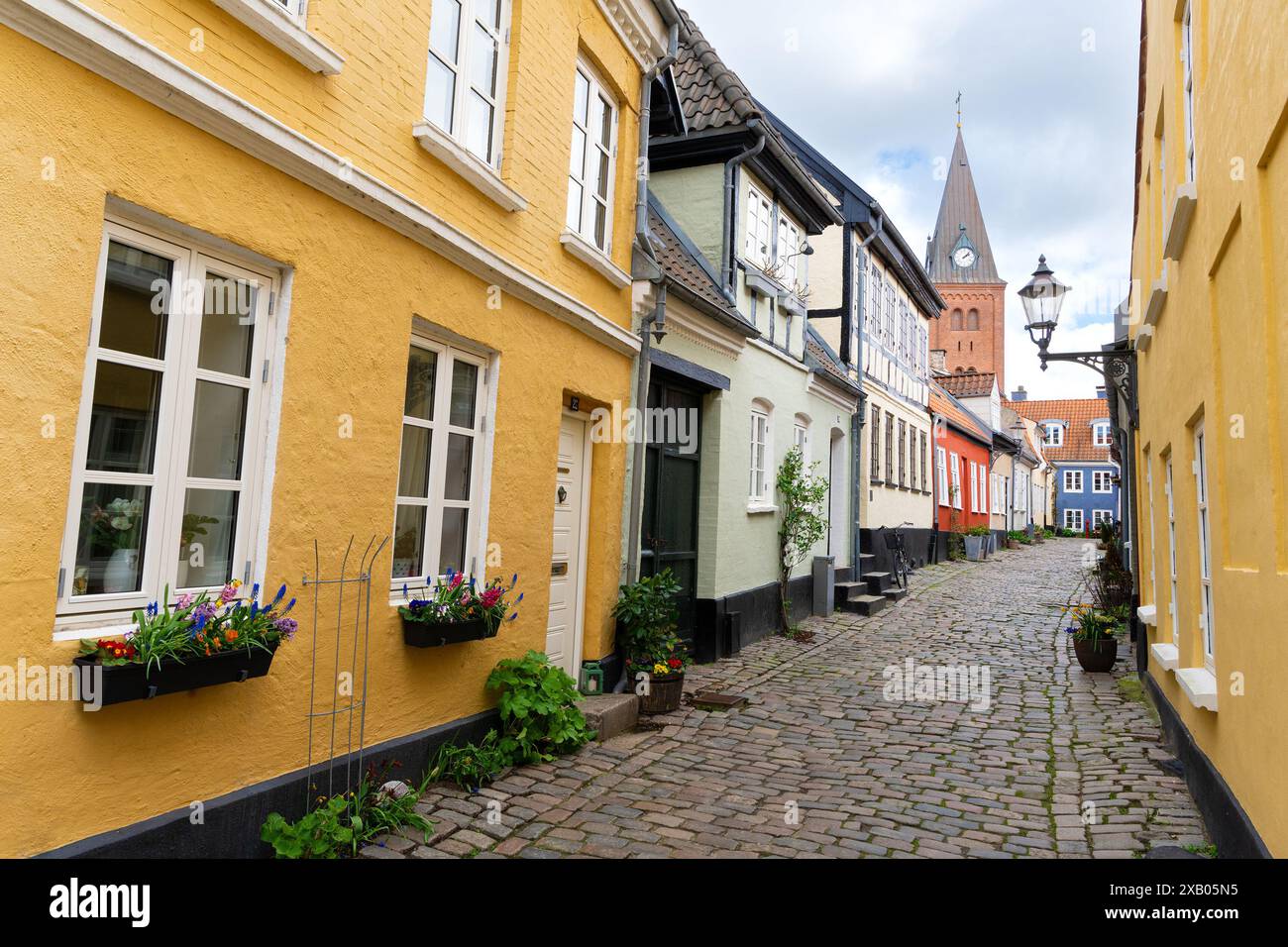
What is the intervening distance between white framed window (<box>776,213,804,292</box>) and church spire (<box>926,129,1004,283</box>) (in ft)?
160

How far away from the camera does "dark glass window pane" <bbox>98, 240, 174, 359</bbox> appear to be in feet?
10.8

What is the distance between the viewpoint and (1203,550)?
17.1ft

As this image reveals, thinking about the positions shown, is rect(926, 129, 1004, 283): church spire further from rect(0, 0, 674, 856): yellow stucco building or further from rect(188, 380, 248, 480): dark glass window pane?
rect(188, 380, 248, 480): dark glass window pane

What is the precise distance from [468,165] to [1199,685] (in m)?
5.19

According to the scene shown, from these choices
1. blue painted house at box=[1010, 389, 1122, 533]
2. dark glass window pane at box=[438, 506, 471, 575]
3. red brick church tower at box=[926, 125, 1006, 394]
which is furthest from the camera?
red brick church tower at box=[926, 125, 1006, 394]

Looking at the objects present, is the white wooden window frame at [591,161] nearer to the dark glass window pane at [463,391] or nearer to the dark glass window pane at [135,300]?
the dark glass window pane at [463,391]

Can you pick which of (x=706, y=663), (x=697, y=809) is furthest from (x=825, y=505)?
(x=697, y=809)

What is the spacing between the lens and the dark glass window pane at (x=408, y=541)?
16.3 ft

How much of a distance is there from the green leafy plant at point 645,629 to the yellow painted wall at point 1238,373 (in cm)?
379

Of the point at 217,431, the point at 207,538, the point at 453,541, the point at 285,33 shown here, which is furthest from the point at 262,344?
the point at 453,541

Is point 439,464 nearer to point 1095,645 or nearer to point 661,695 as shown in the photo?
point 661,695

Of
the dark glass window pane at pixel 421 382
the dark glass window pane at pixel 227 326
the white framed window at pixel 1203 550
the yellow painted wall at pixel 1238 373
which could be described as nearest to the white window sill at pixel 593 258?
the dark glass window pane at pixel 421 382

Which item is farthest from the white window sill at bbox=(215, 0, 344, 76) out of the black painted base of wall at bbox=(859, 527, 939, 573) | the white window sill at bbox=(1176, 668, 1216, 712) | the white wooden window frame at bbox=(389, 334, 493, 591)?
the black painted base of wall at bbox=(859, 527, 939, 573)
